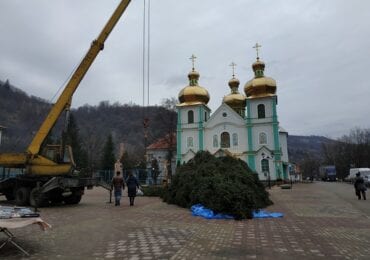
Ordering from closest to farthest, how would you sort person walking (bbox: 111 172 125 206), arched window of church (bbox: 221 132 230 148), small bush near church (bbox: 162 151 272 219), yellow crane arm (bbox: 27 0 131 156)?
small bush near church (bbox: 162 151 272 219) < yellow crane arm (bbox: 27 0 131 156) < person walking (bbox: 111 172 125 206) < arched window of church (bbox: 221 132 230 148)

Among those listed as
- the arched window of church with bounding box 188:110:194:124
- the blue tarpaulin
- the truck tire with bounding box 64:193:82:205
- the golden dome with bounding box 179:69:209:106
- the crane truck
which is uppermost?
the golden dome with bounding box 179:69:209:106

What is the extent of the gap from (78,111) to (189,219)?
8499cm

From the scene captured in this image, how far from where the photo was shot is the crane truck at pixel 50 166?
15.1m

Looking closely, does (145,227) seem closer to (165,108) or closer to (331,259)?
(331,259)

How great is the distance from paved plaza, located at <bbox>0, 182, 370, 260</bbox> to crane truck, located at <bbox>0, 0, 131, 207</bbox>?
2.63 meters

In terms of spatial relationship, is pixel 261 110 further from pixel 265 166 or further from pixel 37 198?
pixel 37 198

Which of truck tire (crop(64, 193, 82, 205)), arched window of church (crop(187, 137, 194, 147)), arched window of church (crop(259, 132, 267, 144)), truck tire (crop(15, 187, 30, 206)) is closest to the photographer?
truck tire (crop(15, 187, 30, 206))

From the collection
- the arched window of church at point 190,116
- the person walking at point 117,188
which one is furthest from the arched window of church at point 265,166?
the person walking at point 117,188

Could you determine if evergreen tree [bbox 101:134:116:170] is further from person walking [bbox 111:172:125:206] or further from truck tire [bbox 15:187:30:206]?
person walking [bbox 111:172:125:206]

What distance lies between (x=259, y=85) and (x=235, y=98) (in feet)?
26.9

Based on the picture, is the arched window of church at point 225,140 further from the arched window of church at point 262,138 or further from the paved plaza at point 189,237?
the paved plaza at point 189,237

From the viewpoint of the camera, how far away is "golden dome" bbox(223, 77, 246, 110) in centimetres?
5497

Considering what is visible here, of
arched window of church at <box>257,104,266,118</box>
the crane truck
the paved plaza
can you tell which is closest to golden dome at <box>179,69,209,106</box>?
arched window of church at <box>257,104,266,118</box>

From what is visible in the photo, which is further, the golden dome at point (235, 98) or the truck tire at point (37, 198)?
the golden dome at point (235, 98)
